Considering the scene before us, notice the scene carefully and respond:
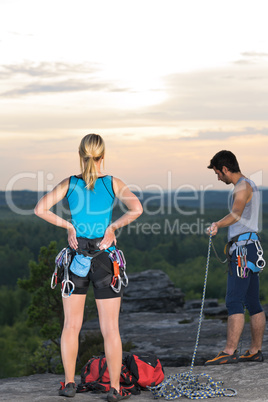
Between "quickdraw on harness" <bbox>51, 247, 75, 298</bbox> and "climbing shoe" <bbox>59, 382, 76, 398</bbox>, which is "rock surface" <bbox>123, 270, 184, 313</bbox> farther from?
"quickdraw on harness" <bbox>51, 247, 75, 298</bbox>

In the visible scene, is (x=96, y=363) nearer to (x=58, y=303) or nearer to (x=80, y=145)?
(x=80, y=145)

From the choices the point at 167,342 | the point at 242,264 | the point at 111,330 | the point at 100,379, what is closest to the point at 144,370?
the point at 100,379

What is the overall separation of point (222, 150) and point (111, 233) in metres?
2.49

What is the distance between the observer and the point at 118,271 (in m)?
5.11

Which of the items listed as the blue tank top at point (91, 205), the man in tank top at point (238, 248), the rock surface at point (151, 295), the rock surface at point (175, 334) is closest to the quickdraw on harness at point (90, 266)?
the blue tank top at point (91, 205)

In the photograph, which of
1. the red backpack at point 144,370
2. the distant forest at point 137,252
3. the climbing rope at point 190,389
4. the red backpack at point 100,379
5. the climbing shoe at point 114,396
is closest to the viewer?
the climbing shoe at point 114,396

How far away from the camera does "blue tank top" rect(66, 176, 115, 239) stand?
199 inches

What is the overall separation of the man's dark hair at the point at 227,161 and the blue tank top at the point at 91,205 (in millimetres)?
2313

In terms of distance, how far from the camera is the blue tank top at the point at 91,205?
199 inches

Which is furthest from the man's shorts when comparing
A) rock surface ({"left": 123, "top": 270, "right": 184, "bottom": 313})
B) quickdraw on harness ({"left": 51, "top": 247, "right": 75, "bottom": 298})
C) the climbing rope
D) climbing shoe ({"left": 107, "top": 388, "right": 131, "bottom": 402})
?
rock surface ({"left": 123, "top": 270, "right": 184, "bottom": 313})

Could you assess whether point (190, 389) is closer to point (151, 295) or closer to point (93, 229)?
point (93, 229)

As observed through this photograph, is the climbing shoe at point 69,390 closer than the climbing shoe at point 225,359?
Yes

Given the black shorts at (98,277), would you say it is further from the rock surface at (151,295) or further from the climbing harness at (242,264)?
the rock surface at (151,295)

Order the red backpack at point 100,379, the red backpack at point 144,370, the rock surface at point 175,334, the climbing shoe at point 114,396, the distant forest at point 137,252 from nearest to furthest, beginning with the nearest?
the climbing shoe at point 114,396 → the red backpack at point 100,379 → the red backpack at point 144,370 → the rock surface at point 175,334 → the distant forest at point 137,252
